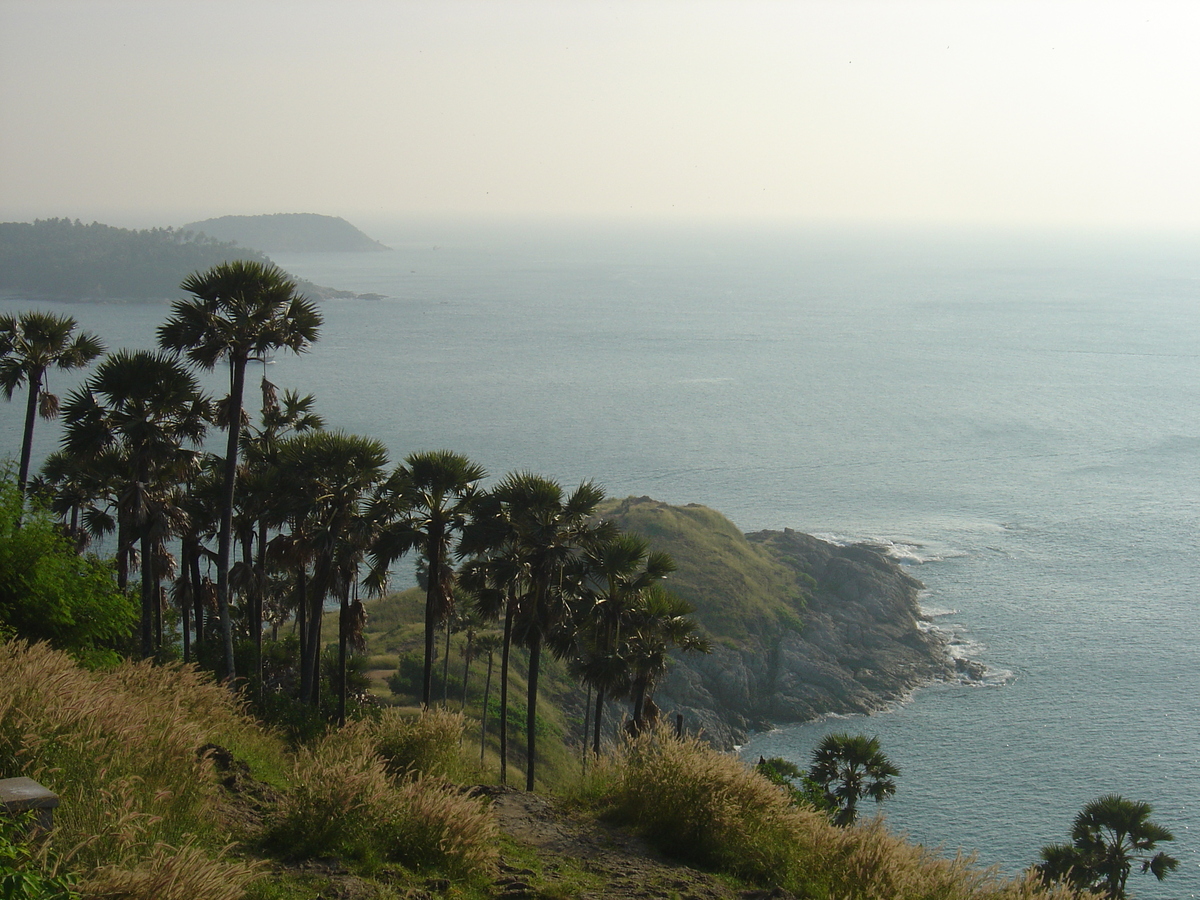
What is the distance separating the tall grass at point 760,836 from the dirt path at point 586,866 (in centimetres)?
56

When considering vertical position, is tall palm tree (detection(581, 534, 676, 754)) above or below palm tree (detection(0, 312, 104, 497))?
below

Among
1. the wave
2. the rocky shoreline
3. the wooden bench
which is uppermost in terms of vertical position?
the wooden bench

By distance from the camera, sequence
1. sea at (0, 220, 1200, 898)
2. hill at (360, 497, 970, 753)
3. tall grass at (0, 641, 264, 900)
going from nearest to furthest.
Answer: tall grass at (0, 641, 264, 900)
sea at (0, 220, 1200, 898)
hill at (360, 497, 970, 753)

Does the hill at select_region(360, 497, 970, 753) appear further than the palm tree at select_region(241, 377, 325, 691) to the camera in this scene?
Yes

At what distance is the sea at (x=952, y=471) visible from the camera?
161 feet

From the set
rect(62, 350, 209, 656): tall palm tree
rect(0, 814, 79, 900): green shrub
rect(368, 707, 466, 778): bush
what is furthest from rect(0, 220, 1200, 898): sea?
rect(62, 350, 209, 656): tall palm tree

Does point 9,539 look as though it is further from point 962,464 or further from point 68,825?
point 962,464

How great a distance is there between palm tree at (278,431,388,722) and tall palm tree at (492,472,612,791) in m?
3.55

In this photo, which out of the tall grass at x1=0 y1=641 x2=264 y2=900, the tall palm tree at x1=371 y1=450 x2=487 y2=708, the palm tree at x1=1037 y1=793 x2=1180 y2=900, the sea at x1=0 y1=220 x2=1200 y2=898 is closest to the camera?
the tall grass at x1=0 y1=641 x2=264 y2=900

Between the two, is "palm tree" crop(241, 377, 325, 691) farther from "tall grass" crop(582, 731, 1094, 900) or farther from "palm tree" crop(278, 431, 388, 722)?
"tall grass" crop(582, 731, 1094, 900)

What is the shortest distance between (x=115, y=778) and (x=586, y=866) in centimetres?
679

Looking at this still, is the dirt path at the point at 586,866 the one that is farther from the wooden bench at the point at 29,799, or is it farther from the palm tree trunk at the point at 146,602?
the palm tree trunk at the point at 146,602

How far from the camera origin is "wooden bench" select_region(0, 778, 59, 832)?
9.94 m

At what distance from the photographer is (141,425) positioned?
26562 mm
